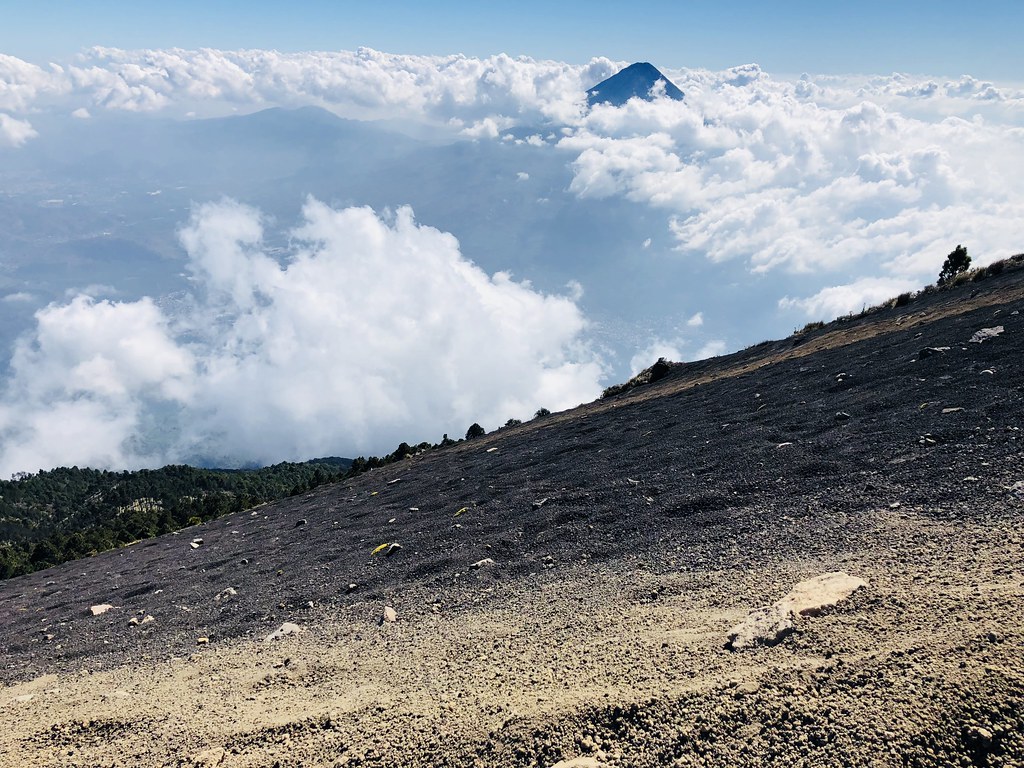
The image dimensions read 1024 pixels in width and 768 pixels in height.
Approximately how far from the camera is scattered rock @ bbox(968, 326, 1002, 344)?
656 inches

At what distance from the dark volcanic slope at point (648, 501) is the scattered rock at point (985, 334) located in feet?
1.17

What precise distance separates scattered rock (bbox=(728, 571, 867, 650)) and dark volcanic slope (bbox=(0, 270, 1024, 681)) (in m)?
1.20

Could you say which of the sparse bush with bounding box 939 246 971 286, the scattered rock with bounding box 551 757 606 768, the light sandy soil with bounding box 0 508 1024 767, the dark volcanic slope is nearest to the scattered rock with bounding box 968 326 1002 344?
the dark volcanic slope

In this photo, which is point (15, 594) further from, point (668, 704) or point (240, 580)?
point (668, 704)

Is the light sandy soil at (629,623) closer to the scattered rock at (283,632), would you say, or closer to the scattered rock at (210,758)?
the scattered rock at (210,758)

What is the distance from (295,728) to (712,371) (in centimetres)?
2645

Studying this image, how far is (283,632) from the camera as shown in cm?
892

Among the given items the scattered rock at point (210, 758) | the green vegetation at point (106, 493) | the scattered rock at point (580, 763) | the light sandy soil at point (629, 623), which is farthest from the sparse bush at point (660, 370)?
the green vegetation at point (106, 493)

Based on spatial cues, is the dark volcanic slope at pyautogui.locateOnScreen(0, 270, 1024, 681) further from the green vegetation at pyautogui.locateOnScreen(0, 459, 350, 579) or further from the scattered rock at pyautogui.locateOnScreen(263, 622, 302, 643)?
the green vegetation at pyautogui.locateOnScreen(0, 459, 350, 579)

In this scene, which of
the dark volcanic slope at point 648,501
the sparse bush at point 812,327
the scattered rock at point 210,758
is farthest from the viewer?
the sparse bush at point 812,327

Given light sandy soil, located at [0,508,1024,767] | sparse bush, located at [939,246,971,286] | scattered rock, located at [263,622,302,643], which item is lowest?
light sandy soil, located at [0,508,1024,767]

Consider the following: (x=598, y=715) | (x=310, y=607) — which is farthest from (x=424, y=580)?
(x=598, y=715)

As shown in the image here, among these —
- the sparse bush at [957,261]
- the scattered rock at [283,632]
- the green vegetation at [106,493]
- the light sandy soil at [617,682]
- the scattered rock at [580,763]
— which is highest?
the green vegetation at [106,493]

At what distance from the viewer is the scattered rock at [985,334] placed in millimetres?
16672
